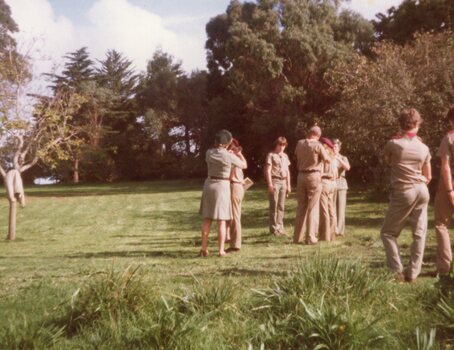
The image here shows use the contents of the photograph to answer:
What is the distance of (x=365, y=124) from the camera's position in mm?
19609

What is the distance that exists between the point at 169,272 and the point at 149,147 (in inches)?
1961

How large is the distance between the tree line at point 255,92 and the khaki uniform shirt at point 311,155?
7.77 metres

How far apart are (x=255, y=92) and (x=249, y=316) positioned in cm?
3326

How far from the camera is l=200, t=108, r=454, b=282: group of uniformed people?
6.77m

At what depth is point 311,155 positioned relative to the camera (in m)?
10.6

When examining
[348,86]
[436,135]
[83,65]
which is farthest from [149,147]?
[436,135]

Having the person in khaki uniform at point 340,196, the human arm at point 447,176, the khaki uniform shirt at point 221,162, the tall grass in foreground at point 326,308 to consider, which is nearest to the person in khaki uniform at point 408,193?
the human arm at point 447,176

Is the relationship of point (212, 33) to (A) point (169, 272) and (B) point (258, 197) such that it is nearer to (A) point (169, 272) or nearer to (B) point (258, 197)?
(B) point (258, 197)

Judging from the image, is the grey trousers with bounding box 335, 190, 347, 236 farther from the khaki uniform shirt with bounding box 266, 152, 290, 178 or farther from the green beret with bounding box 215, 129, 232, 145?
the green beret with bounding box 215, 129, 232, 145

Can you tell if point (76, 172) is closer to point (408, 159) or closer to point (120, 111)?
point (120, 111)

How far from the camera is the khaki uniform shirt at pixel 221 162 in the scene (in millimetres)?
9477

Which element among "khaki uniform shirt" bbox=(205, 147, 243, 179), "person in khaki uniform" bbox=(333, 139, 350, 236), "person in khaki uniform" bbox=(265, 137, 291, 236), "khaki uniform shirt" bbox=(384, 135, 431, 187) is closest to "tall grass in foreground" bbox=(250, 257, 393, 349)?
"khaki uniform shirt" bbox=(384, 135, 431, 187)

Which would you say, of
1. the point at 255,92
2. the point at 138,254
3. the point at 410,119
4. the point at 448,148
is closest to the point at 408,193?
the point at 448,148

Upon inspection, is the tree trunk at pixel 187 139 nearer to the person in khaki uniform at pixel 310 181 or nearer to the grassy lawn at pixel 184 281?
the grassy lawn at pixel 184 281
